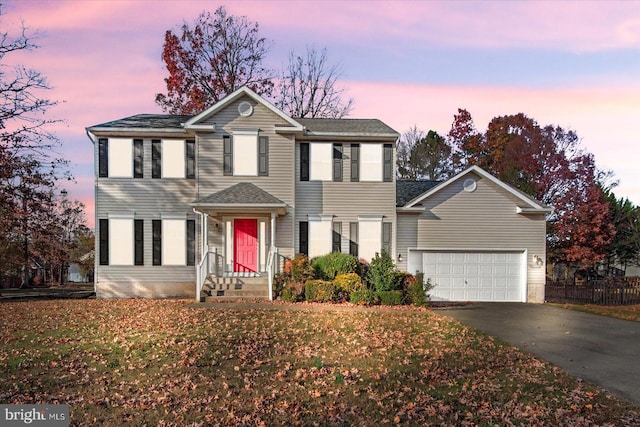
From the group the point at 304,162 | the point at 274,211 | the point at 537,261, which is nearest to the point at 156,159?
the point at 274,211

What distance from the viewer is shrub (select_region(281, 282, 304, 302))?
631 inches

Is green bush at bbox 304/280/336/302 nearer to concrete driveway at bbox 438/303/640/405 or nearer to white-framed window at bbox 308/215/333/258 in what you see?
white-framed window at bbox 308/215/333/258

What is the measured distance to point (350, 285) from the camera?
16.2m

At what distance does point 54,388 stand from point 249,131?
13093 millimetres

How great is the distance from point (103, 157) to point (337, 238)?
A: 9.66 metres

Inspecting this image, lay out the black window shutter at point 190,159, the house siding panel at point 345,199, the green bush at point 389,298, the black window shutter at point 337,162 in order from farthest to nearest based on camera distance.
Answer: the black window shutter at point 337,162
the house siding panel at point 345,199
the black window shutter at point 190,159
the green bush at point 389,298

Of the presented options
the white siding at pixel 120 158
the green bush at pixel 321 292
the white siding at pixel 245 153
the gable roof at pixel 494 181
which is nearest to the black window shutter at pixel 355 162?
the gable roof at pixel 494 181

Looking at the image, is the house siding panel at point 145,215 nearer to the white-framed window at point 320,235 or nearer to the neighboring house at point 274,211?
the neighboring house at point 274,211

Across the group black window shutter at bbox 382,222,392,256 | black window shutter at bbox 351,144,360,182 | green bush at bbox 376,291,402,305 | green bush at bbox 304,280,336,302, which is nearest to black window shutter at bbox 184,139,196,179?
black window shutter at bbox 351,144,360,182

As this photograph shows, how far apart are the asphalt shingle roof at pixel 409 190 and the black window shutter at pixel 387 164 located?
4.07 ft

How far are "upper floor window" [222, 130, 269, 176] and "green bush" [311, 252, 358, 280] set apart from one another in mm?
4061

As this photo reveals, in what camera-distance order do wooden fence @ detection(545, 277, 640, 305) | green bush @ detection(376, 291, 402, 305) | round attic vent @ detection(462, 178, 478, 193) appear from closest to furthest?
green bush @ detection(376, 291, 402, 305) < round attic vent @ detection(462, 178, 478, 193) < wooden fence @ detection(545, 277, 640, 305)

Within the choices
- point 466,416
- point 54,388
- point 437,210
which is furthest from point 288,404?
point 437,210

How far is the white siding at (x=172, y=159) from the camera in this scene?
60.0 feet
